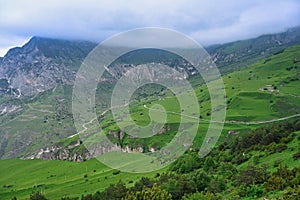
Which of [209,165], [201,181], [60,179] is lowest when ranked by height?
[60,179]

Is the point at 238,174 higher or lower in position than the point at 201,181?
lower

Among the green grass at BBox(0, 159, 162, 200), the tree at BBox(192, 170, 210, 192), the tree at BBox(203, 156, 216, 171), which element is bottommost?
the green grass at BBox(0, 159, 162, 200)

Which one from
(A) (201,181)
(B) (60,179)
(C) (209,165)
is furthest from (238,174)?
(B) (60,179)

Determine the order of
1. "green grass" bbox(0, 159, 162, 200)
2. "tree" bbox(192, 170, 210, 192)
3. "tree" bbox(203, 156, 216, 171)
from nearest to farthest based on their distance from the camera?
"tree" bbox(192, 170, 210, 192), "tree" bbox(203, 156, 216, 171), "green grass" bbox(0, 159, 162, 200)

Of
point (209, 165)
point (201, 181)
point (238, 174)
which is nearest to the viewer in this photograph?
point (201, 181)

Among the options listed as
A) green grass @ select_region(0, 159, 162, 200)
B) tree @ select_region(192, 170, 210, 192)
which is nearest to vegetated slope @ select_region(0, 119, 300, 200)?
tree @ select_region(192, 170, 210, 192)

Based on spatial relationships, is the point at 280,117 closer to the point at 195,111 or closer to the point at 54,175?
the point at 195,111

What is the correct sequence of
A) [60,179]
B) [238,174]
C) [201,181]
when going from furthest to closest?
[60,179], [238,174], [201,181]

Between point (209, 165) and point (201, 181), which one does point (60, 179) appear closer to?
point (209, 165)

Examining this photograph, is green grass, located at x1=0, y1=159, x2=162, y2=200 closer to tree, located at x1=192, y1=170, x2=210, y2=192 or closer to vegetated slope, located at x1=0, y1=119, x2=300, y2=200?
vegetated slope, located at x1=0, y1=119, x2=300, y2=200

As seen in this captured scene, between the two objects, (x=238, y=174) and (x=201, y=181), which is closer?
(x=201, y=181)

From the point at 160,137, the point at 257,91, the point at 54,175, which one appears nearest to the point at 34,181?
the point at 54,175
